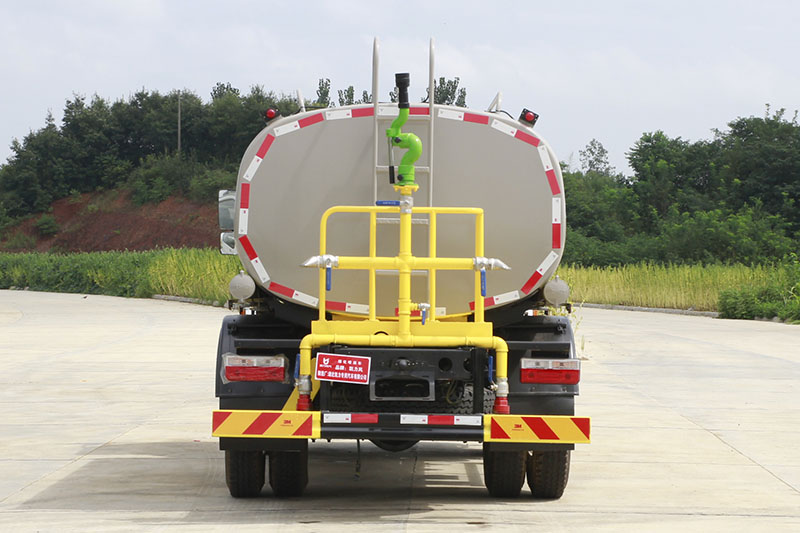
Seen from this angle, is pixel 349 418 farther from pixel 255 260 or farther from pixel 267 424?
pixel 255 260

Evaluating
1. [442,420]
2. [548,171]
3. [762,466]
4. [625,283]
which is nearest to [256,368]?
[442,420]

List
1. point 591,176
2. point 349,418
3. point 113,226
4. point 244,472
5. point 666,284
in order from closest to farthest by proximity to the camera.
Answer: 1. point 349,418
2. point 244,472
3. point 666,284
4. point 113,226
5. point 591,176

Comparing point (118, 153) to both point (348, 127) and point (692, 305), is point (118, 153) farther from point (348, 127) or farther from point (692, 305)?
point (348, 127)

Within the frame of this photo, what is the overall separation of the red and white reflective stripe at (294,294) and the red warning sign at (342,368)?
1.86 ft

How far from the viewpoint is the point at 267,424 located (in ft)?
23.0

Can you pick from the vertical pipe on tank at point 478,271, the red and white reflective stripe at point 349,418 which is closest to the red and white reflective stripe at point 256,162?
the vertical pipe on tank at point 478,271

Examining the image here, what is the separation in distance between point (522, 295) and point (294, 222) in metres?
1.46

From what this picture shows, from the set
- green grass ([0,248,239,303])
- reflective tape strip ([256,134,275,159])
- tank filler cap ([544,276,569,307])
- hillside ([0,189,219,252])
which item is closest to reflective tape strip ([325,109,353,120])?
reflective tape strip ([256,134,275,159])

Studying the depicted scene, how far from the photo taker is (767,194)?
183 feet

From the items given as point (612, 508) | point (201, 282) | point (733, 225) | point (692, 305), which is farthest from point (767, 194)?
point (612, 508)

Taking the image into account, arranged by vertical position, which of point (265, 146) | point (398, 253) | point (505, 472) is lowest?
point (505, 472)

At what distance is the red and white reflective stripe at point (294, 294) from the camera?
292 inches

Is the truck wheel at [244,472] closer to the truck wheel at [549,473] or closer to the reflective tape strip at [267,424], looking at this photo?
the reflective tape strip at [267,424]

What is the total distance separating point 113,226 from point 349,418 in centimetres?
7175
